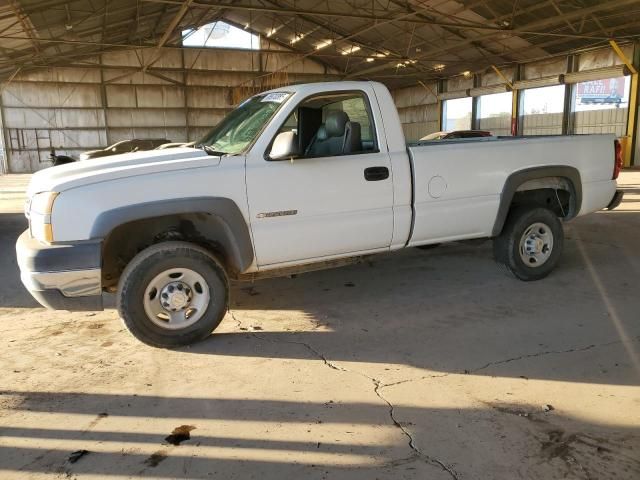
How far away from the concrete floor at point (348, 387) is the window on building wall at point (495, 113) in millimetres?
24223

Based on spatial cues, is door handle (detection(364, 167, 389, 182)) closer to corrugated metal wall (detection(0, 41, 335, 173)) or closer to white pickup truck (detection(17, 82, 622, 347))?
white pickup truck (detection(17, 82, 622, 347))

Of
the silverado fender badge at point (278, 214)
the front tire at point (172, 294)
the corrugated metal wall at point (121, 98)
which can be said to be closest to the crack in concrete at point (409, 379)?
the front tire at point (172, 294)

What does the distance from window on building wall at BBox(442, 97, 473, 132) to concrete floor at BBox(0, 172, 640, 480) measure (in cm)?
2653

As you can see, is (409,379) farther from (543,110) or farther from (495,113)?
(495,113)

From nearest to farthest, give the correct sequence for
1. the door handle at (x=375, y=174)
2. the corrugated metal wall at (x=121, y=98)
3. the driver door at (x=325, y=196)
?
1. the driver door at (x=325, y=196)
2. the door handle at (x=375, y=174)
3. the corrugated metal wall at (x=121, y=98)

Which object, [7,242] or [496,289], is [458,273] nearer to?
[496,289]

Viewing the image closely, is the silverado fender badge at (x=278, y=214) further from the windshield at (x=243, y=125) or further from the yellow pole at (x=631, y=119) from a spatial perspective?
the yellow pole at (x=631, y=119)

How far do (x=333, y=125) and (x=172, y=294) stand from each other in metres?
2.06

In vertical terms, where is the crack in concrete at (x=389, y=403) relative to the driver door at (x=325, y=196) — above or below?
below

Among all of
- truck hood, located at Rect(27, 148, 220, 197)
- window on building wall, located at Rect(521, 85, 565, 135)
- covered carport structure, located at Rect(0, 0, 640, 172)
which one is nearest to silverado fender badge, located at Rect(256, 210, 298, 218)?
truck hood, located at Rect(27, 148, 220, 197)

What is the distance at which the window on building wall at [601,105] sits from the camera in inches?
870

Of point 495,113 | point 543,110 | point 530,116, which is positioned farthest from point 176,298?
point 495,113

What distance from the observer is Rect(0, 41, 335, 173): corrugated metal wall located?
28625mm

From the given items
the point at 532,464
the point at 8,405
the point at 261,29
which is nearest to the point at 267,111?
the point at 8,405
